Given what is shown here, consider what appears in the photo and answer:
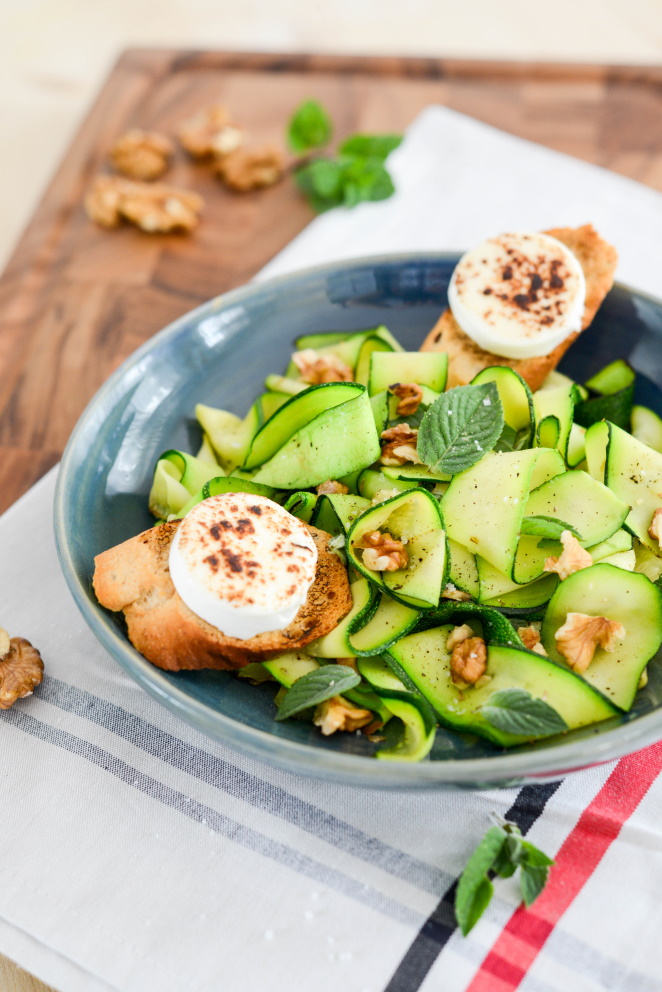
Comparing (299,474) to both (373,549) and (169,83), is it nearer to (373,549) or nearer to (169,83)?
(373,549)

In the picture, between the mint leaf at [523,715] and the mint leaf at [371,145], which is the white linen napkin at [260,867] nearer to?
the mint leaf at [523,715]

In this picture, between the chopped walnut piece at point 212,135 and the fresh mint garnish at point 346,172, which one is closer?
the fresh mint garnish at point 346,172

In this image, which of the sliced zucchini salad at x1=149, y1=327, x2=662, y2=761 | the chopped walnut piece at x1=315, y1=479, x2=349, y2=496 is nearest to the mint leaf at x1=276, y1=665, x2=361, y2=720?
the sliced zucchini salad at x1=149, y1=327, x2=662, y2=761

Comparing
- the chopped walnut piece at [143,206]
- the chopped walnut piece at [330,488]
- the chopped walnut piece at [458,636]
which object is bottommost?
the chopped walnut piece at [458,636]

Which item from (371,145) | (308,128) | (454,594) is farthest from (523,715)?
(308,128)

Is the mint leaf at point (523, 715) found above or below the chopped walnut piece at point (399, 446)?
below

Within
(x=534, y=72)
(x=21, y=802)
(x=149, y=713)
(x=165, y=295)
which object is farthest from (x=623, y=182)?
(x=21, y=802)

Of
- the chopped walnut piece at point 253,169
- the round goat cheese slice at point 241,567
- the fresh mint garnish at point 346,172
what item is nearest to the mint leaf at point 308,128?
the fresh mint garnish at point 346,172

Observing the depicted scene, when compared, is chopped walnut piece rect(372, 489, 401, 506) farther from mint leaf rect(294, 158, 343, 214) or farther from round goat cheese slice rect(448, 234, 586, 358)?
mint leaf rect(294, 158, 343, 214)
